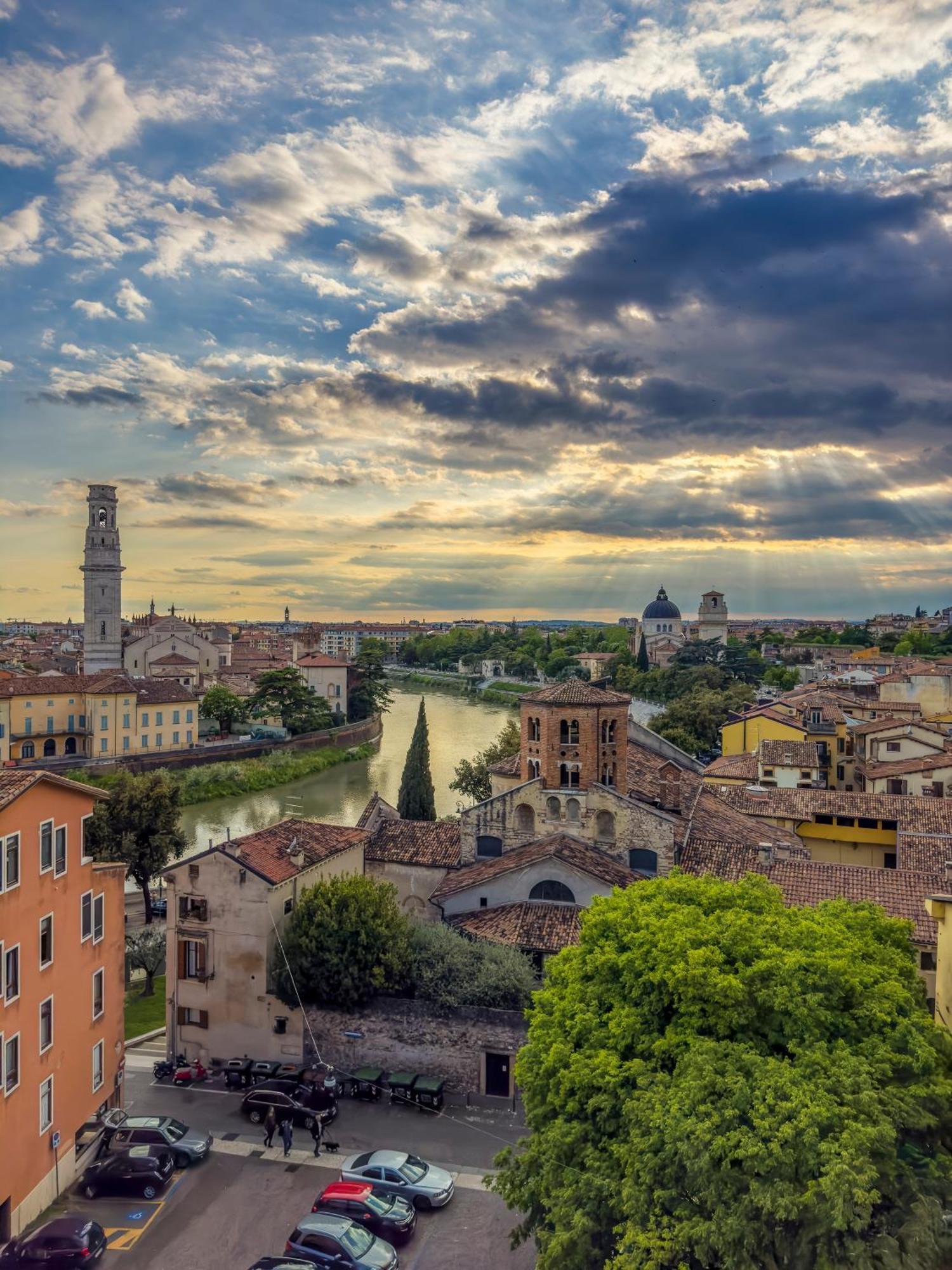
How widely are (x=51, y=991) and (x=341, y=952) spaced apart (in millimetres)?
5790

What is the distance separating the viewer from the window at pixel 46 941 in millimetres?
14188

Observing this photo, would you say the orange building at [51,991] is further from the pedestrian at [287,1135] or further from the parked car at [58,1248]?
the pedestrian at [287,1135]

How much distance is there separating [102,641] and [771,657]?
8928 cm

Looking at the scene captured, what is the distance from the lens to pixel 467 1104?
698 inches

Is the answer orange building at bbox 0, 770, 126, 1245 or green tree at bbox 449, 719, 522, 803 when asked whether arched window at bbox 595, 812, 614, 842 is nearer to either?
orange building at bbox 0, 770, 126, 1245

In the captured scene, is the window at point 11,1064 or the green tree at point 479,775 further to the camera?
the green tree at point 479,775

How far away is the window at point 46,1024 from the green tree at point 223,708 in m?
48.8

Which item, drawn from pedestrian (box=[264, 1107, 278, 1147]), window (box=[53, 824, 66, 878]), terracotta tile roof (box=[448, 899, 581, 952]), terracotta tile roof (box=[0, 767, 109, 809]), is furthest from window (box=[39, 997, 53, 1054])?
terracotta tile roof (box=[448, 899, 581, 952])

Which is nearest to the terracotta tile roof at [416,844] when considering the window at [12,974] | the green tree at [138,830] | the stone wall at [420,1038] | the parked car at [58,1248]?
the stone wall at [420,1038]

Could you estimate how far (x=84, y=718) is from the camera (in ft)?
173

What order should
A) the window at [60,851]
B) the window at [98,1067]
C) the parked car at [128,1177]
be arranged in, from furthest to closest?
the window at [98,1067] < the window at [60,851] < the parked car at [128,1177]

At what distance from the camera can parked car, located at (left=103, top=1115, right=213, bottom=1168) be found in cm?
1541

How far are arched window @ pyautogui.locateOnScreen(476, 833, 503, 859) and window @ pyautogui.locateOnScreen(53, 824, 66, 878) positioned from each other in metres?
11.8

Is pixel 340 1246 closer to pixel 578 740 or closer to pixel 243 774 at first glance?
pixel 578 740
